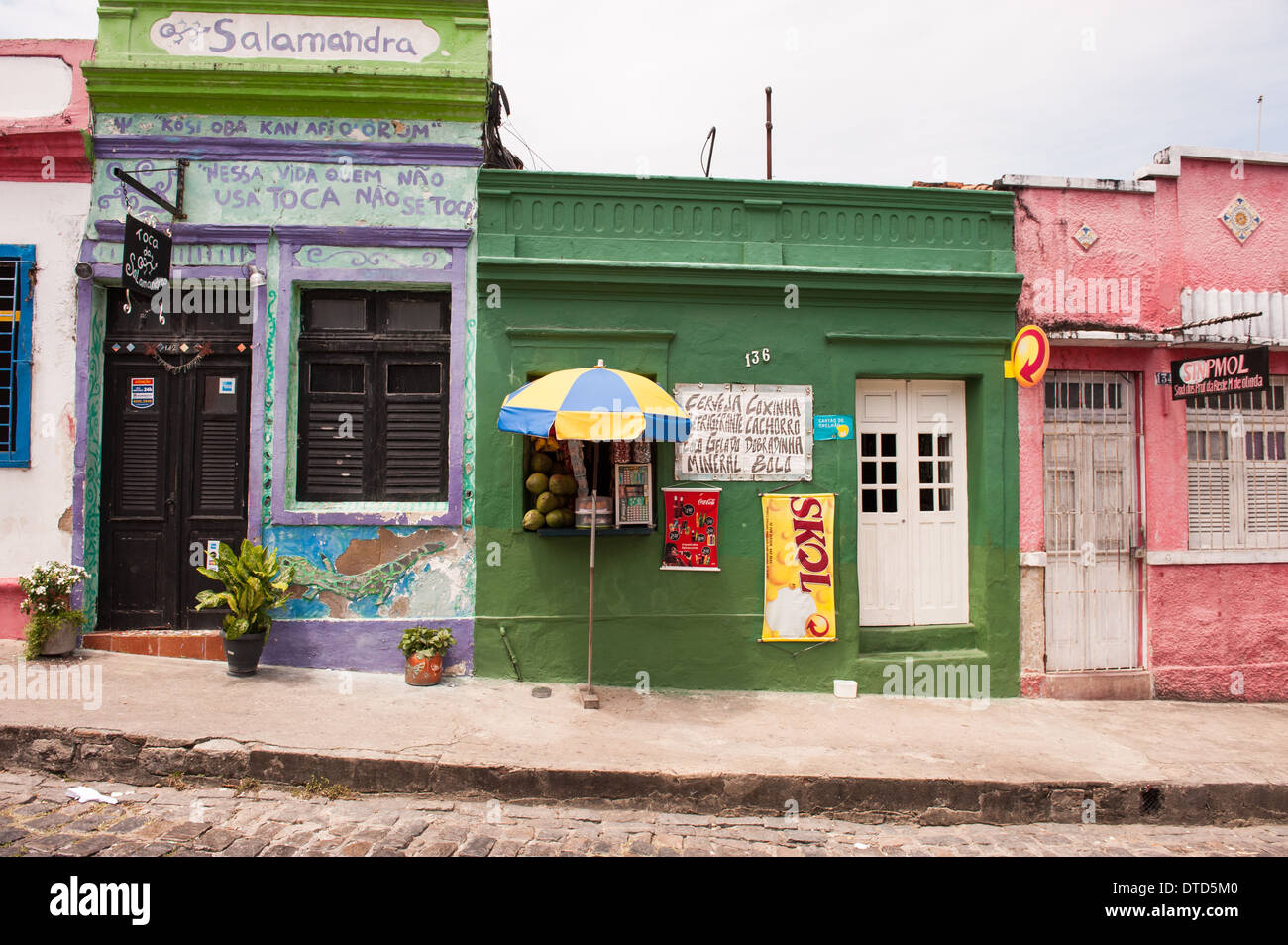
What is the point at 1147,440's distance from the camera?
772cm

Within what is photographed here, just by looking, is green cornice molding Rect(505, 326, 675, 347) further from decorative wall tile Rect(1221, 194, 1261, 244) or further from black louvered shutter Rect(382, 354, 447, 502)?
decorative wall tile Rect(1221, 194, 1261, 244)

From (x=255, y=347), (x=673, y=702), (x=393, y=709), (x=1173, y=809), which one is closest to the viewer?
(x=1173, y=809)

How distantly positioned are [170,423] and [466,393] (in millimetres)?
2769

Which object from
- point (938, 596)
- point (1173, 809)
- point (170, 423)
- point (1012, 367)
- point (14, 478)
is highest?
point (1012, 367)

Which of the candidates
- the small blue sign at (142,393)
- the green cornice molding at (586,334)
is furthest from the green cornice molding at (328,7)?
the small blue sign at (142,393)

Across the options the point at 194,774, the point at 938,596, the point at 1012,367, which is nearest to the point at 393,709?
the point at 194,774

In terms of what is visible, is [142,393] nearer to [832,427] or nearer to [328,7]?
[328,7]

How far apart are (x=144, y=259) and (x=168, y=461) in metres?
1.84

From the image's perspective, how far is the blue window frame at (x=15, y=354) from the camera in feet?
22.6

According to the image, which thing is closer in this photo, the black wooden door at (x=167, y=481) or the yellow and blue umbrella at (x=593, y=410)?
the yellow and blue umbrella at (x=593, y=410)

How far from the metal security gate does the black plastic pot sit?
7341mm

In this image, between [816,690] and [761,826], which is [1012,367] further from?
[761,826]

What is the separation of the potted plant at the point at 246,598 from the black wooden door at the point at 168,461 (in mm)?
722

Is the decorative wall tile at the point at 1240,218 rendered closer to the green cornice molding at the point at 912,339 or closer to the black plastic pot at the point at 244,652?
the green cornice molding at the point at 912,339
